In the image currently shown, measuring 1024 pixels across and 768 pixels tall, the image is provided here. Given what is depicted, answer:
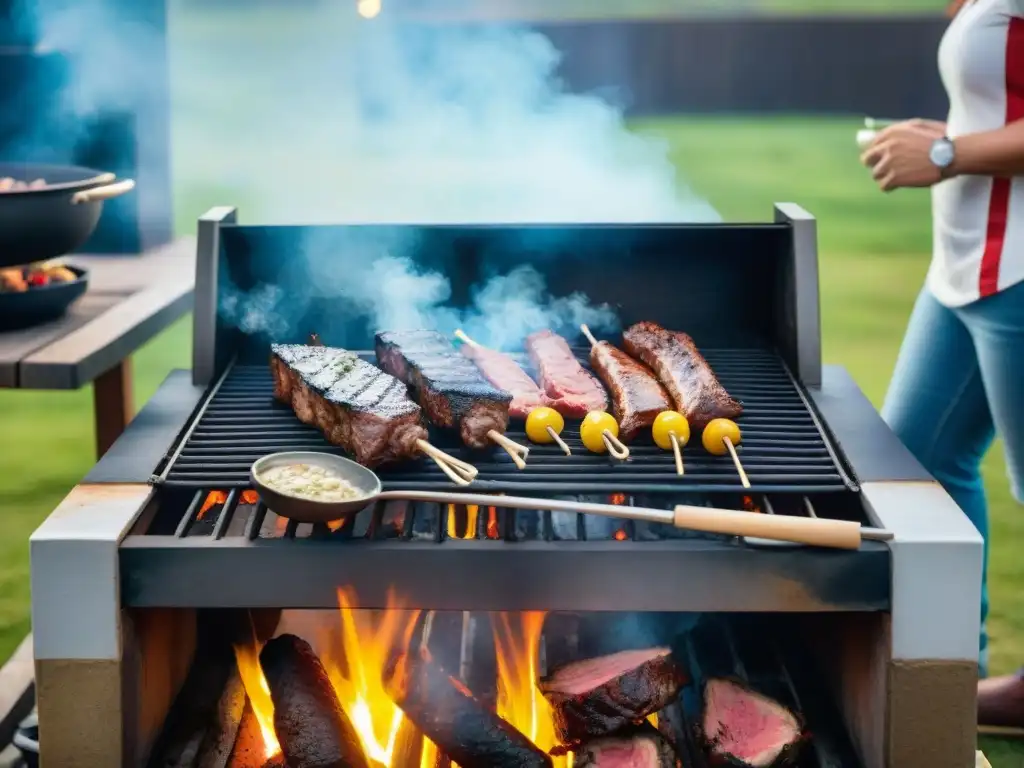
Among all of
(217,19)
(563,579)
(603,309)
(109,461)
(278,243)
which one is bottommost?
(563,579)

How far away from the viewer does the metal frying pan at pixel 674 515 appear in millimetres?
1913

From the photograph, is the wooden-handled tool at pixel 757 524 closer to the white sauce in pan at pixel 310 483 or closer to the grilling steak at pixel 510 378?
the white sauce in pan at pixel 310 483

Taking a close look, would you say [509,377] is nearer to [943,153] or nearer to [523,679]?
[523,679]

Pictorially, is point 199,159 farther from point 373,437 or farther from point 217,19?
point 373,437

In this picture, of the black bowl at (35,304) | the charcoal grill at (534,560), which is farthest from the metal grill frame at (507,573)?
the black bowl at (35,304)

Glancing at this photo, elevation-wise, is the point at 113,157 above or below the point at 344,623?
above

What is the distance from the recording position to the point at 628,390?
8.12 feet

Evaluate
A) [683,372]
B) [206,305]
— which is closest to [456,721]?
[683,372]

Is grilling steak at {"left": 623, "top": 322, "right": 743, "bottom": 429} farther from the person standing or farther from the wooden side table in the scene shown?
the wooden side table

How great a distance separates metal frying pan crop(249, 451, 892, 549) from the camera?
6.28ft

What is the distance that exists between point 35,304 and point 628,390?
147 cm

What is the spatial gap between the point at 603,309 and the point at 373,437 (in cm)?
103

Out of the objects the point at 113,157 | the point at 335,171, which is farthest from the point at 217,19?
the point at 113,157

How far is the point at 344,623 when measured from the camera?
8.39 ft
